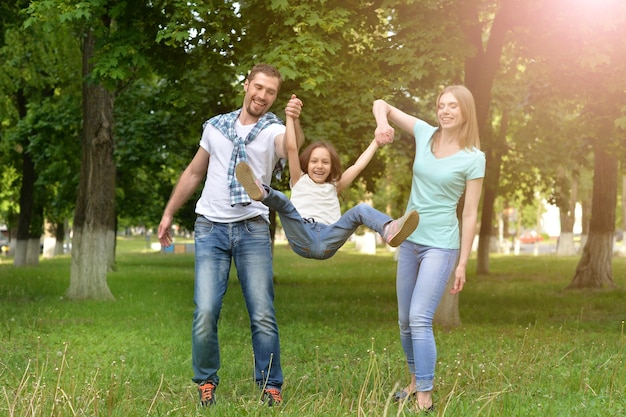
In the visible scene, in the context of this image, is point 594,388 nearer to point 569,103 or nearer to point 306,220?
point 306,220

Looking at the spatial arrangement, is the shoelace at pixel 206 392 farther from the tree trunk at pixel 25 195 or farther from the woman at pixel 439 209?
the tree trunk at pixel 25 195

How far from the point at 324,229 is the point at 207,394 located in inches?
53.7

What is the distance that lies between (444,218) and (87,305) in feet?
35.3

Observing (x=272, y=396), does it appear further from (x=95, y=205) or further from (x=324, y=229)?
(x=95, y=205)

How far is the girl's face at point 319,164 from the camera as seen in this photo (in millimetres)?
5820

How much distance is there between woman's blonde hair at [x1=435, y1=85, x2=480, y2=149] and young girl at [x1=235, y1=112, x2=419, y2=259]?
0.59 meters

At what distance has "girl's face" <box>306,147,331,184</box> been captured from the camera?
582cm

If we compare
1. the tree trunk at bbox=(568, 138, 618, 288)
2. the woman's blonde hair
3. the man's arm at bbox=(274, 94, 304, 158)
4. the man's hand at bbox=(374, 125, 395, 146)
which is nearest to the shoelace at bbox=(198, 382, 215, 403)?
the man's arm at bbox=(274, 94, 304, 158)

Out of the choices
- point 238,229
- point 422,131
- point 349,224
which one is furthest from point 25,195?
point 349,224

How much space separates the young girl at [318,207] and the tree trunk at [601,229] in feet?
55.4

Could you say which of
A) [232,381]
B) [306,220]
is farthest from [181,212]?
[306,220]

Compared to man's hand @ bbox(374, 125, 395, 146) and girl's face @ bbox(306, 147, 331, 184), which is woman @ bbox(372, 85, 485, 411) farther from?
girl's face @ bbox(306, 147, 331, 184)

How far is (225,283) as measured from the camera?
20.1 feet

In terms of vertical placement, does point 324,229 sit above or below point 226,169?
below
